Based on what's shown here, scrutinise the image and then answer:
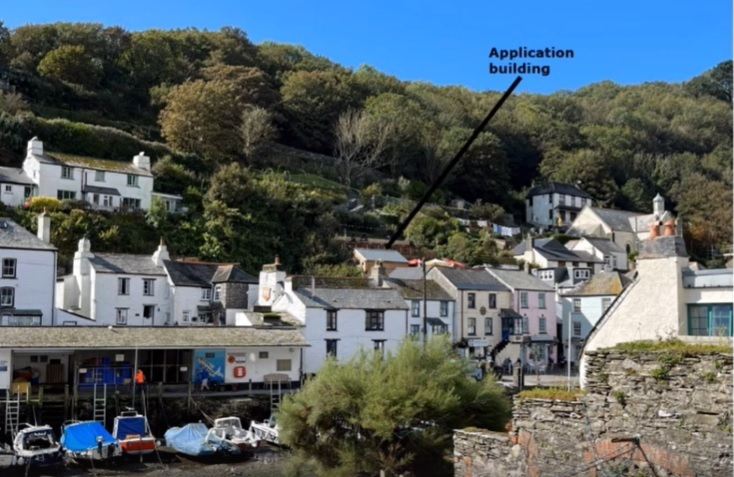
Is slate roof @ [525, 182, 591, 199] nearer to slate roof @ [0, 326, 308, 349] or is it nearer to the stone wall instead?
slate roof @ [0, 326, 308, 349]

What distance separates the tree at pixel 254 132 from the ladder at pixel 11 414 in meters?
47.2

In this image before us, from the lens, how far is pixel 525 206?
92.6 m

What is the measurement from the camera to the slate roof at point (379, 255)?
59.2m

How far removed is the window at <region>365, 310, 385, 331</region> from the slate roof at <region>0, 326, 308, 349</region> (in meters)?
4.64

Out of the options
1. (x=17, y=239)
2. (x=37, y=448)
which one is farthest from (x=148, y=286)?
(x=37, y=448)

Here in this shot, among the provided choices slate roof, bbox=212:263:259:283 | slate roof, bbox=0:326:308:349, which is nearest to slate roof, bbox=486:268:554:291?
slate roof, bbox=212:263:259:283

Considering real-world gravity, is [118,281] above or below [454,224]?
below

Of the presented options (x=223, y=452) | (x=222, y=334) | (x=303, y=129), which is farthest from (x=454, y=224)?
→ (x=223, y=452)

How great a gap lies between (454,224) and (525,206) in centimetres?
2298

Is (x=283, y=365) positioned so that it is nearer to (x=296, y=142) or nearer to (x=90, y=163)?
(x=90, y=163)

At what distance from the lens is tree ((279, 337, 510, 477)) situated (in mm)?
21344

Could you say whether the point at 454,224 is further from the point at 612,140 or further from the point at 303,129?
the point at 612,140

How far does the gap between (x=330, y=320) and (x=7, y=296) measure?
52.8 ft

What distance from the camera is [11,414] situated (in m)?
29.2
